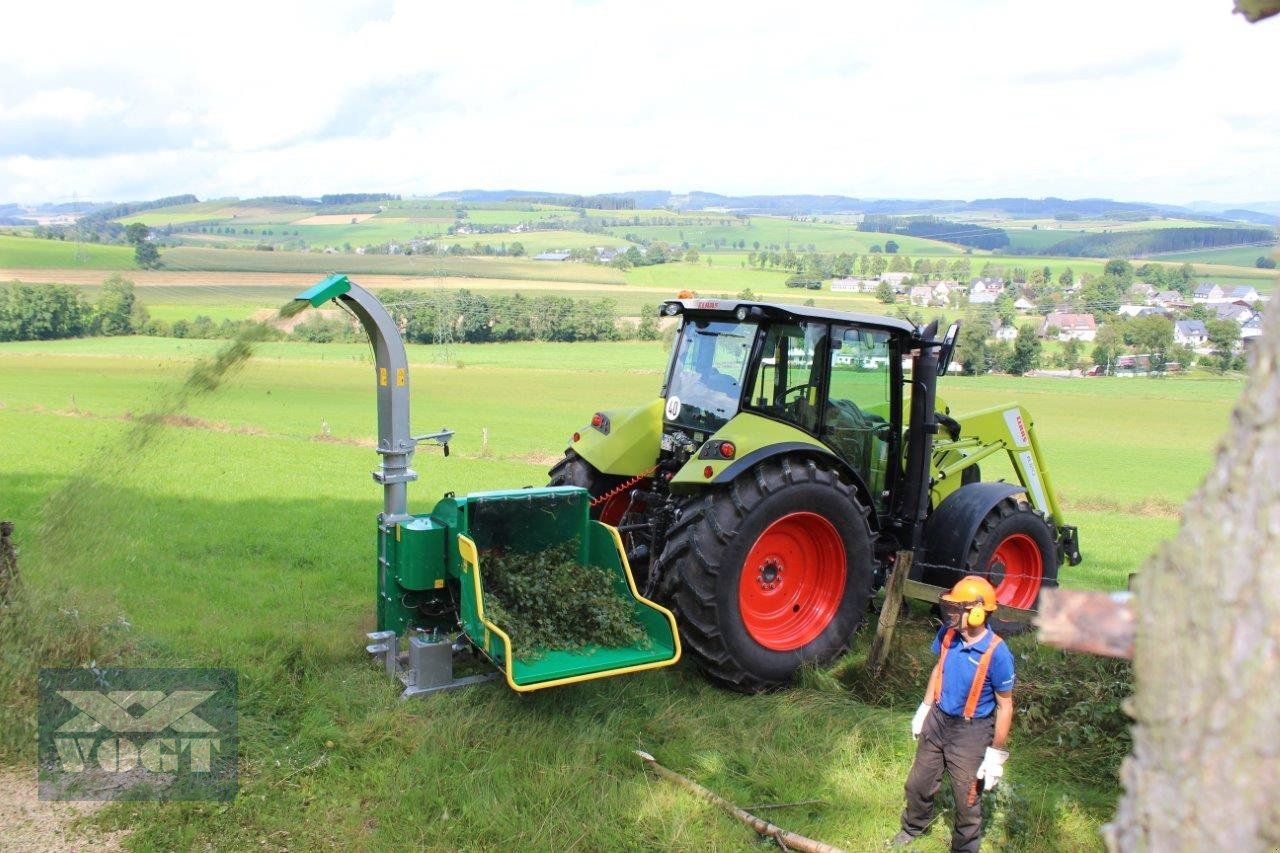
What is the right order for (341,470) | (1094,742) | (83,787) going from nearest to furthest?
(83,787), (1094,742), (341,470)

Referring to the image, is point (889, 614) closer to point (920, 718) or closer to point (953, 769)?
point (920, 718)

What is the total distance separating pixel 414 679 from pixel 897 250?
181ft

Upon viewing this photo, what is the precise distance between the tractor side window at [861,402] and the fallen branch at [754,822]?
254 cm

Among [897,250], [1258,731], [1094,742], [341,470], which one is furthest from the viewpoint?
[897,250]

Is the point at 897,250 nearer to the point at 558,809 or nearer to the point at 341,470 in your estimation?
the point at 341,470

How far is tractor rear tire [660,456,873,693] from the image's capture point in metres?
5.37

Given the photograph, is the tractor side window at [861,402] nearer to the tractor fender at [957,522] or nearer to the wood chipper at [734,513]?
the wood chipper at [734,513]

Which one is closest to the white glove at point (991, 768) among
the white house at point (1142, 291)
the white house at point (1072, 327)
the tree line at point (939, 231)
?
the white house at point (1072, 327)

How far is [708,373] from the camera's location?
6.34 meters

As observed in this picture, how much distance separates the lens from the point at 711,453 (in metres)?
A: 5.57

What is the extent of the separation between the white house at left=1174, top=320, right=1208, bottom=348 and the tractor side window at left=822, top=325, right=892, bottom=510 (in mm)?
46136

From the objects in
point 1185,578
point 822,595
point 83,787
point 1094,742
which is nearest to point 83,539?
point 83,787

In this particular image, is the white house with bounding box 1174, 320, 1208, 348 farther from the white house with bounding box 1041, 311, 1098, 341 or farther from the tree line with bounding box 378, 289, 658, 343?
the tree line with bounding box 378, 289, 658, 343

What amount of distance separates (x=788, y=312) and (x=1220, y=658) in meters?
4.76
